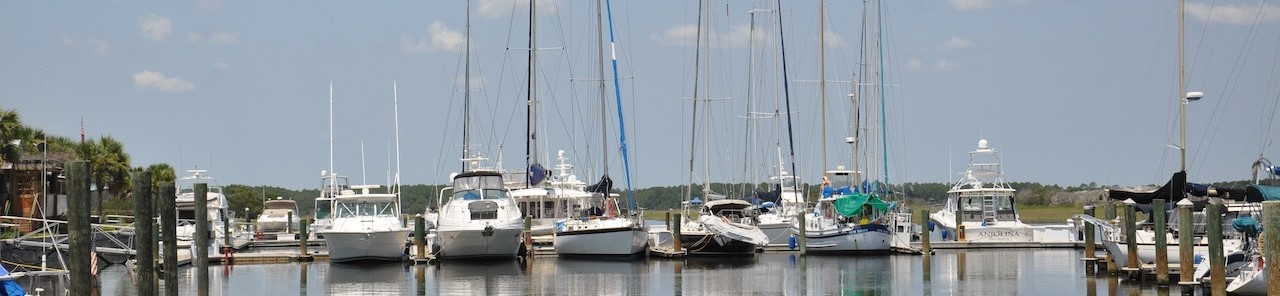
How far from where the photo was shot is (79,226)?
80.5ft

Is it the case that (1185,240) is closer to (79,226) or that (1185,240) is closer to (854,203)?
(79,226)

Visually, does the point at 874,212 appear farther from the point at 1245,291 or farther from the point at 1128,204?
the point at 1245,291

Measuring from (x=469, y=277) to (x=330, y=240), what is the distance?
686 centimetres

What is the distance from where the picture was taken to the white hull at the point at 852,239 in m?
51.9

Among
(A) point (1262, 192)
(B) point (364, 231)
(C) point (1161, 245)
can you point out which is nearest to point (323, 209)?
(B) point (364, 231)

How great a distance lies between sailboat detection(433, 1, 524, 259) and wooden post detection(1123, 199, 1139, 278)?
18987 millimetres

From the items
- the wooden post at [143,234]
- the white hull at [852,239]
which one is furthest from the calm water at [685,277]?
the wooden post at [143,234]

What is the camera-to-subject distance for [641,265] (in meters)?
47.9

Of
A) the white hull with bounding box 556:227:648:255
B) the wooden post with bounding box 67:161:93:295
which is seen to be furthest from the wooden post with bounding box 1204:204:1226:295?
the white hull with bounding box 556:227:648:255

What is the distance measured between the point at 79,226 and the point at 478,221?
77.0 feet

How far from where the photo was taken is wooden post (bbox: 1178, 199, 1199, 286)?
100 ft

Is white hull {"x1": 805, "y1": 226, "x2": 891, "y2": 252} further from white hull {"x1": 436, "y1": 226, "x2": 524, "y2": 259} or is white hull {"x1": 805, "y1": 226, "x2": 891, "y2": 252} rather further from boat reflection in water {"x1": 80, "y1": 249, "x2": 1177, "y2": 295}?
white hull {"x1": 436, "y1": 226, "x2": 524, "y2": 259}

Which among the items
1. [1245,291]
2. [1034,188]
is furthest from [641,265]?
[1034,188]

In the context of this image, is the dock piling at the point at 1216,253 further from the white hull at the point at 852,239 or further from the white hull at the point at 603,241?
the white hull at the point at 603,241
